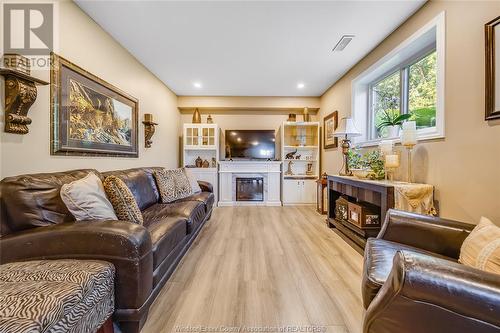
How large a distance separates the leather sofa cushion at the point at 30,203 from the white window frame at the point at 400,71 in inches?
125

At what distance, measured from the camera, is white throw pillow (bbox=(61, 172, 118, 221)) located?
4.85ft

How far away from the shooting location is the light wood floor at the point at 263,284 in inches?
57.9

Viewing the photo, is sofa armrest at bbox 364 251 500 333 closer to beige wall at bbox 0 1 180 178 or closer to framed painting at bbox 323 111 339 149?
beige wall at bbox 0 1 180 178

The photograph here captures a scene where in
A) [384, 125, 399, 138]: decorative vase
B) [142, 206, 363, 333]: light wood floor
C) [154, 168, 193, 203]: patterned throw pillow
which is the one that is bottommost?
[142, 206, 363, 333]: light wood floor

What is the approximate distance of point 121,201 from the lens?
5.67ft

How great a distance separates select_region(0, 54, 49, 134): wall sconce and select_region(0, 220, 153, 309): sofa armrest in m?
0.86

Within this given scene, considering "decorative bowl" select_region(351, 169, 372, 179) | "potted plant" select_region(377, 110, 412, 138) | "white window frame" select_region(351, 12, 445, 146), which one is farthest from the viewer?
"decorative bowl" select_region(351, 169, 372, 179)

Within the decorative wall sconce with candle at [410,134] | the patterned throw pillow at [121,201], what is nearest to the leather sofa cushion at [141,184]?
the patterned throw pillow at [121,201]

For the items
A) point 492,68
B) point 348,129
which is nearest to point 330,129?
point 348,129

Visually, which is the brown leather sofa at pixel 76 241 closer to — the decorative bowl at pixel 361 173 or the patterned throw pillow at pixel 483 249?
the patterned throw pillow at pixel 483 249

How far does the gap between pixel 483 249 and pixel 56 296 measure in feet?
6.74

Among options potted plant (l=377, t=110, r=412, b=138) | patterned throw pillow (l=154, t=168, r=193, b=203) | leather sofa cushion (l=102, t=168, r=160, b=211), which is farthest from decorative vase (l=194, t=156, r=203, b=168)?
potted plant (l=377, t=110, r=412, b=138)

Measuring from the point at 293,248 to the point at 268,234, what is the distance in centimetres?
56

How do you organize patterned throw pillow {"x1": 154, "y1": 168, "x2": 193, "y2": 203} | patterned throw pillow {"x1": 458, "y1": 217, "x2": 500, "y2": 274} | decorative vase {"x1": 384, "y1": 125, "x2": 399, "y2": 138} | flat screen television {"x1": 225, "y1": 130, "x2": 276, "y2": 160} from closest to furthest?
patterned throw pillow {"x1": 458, "y1": 217, "x2": 500, "y2": 274}, decorative vase {"x1": 384, "y1": 125, "x2": 399, "y2": 138}, patterned throw pillow {"x1": 154, "y1": 168, "x2": 193, "y2": 203}, flat screen television {"x1": 225, "y1": 130, "x2": 276, "y2": 160}
